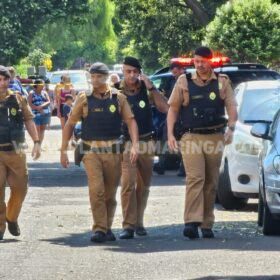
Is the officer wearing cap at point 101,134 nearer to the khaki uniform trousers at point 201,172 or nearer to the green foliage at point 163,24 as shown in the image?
the khaki uniform trousers at point 201,172

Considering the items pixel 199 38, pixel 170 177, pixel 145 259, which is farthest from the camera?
pixel 199 38

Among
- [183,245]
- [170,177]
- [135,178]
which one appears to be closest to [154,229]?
[135,178]

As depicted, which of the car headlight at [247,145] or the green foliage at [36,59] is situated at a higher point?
the green foliage at [36,59]

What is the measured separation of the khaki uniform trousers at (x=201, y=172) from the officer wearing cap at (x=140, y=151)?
51 cm

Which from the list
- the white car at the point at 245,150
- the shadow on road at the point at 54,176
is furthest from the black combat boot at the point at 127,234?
the shadow on road at the point at 54,176

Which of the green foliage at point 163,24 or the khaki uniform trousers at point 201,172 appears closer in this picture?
the khaki uniform trousers at point 201,172

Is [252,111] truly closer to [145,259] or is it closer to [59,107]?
[145,259]

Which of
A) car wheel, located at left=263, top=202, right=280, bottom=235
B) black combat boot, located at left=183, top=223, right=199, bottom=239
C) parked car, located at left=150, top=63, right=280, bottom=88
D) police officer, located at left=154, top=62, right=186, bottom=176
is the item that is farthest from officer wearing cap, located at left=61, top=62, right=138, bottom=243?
parked car, located at left=150, top=63, right=280, bottom=88

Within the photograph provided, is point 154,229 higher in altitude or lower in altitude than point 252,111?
lower

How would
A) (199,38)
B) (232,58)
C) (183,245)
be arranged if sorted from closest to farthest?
(183,245) → (232,58) → (199,38)

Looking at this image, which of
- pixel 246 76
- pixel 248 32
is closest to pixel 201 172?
pixel 246 76

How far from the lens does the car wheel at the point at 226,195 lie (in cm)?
1574

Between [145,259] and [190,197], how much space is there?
1.89m

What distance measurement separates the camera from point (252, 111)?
16312mm
